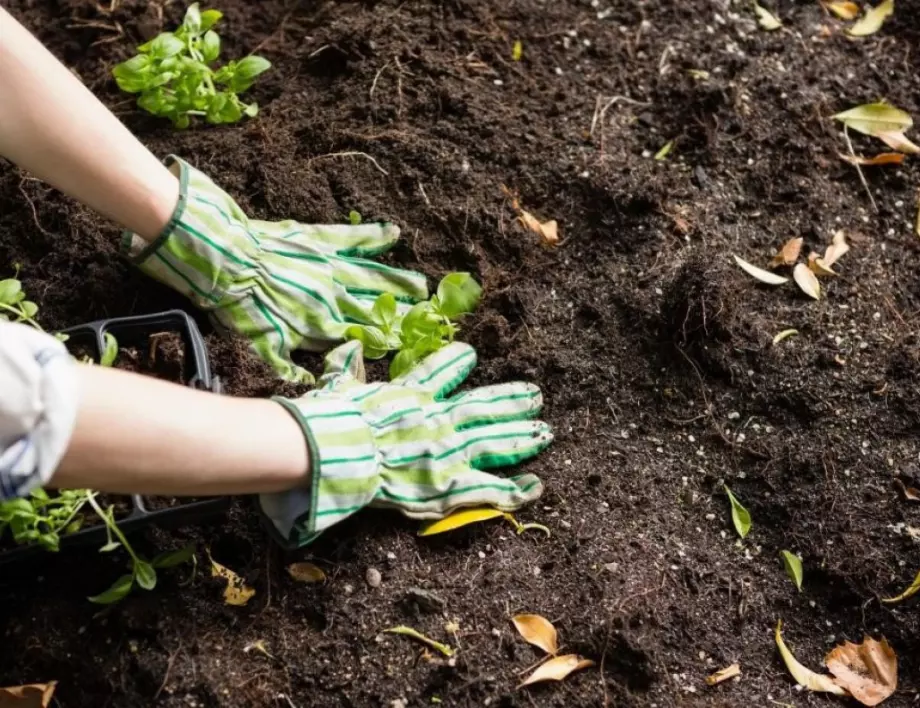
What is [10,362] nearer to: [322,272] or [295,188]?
[322,272]

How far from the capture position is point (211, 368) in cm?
157

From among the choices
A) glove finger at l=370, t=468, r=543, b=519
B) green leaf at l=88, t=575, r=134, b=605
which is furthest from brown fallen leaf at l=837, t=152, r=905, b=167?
green leaf at l=88, t=575, r=134, b=605

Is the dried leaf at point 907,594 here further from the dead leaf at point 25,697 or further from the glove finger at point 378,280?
the dead leaf at point 25,697

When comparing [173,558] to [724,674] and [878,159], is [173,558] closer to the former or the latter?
[724,674]

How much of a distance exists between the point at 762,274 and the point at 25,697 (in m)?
1.38

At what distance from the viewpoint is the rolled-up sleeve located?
3.28 ft

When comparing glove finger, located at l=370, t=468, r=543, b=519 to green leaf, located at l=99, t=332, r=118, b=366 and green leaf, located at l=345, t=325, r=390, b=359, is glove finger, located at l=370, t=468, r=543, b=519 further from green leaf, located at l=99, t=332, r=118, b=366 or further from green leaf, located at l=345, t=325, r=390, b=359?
green leaf, located at l=99, t=332, r=118, b=366

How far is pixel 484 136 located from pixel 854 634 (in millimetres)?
1082

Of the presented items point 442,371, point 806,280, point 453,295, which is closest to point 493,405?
point 442,371

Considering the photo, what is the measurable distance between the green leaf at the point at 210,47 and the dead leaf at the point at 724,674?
53.3 inches

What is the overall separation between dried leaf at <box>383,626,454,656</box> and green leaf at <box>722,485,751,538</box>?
0.51 metres

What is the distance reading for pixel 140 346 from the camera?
1577 mm

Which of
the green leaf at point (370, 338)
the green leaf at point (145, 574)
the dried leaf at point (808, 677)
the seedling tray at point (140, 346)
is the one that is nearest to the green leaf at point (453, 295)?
the green leaf at point (370, 338)

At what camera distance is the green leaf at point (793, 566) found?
1544 mm
